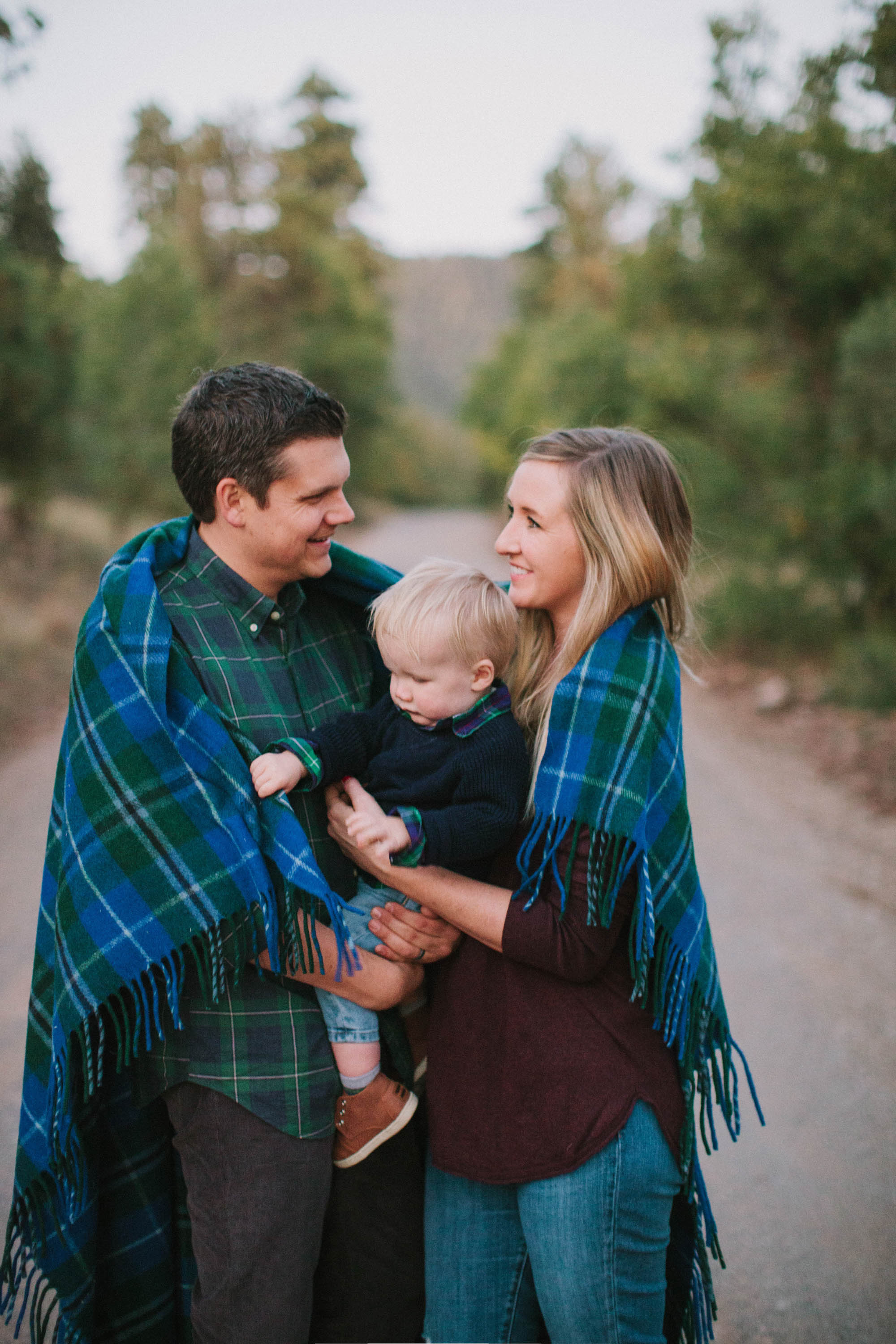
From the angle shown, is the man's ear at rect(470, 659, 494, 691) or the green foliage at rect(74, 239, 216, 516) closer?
the man's ear at rect(470, 659, 494, 691)

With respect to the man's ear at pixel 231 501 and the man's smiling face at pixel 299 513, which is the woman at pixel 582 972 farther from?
the man's ear at pixel 231 501

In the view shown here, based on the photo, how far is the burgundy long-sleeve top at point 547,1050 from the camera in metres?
1.76

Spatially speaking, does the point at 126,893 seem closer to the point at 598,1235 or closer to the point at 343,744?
the point at 343,744

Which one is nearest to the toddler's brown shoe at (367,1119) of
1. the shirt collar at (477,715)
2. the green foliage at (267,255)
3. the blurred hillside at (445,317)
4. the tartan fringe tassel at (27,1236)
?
the tartan fringe tassel at (27,1236)

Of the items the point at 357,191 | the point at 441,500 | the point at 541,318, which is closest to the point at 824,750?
→ the point at 541,318

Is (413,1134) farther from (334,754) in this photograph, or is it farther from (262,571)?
(262,571)

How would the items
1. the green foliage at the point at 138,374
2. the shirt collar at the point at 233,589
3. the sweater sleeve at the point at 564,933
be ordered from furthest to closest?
the green foliage at the point at 138,374, the shirt collar at the point at 233,589, the sweater sleeve at the point at 564,933

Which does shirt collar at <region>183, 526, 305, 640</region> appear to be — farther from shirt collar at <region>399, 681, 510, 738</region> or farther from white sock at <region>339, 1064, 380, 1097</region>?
white sock at <region>339, 1064, 380, 1097</region>

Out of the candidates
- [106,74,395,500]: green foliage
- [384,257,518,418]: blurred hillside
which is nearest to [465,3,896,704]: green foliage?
[106,74,395,500]: green foliage

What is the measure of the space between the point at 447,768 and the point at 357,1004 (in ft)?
1.80

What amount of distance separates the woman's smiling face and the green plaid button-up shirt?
21.4 inches

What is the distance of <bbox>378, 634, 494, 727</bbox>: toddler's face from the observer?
6.31 feet

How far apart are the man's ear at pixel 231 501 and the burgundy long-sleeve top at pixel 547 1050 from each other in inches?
39.1

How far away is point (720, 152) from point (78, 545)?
10.8 m
